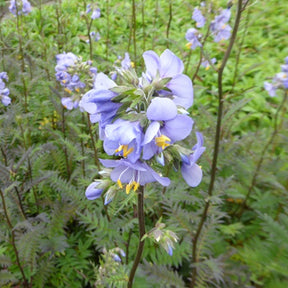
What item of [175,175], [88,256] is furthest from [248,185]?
[88,256]

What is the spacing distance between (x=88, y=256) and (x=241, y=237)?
1.29 metres

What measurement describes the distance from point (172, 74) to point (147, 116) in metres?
A: 0.21

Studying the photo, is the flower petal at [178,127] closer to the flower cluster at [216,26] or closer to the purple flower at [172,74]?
the purple flower at [172,74]

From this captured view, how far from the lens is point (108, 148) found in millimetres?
981

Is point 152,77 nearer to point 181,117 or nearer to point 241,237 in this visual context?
point 181,117

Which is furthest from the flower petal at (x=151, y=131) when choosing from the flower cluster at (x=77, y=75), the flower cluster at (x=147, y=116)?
the flower cluster at (x=77, y=75)

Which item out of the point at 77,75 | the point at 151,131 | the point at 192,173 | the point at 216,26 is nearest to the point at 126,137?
the point at 151,131

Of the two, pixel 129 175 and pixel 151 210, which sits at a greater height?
pixel 129 175

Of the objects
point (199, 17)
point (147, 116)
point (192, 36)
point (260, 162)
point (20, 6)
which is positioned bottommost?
point (260, 162)

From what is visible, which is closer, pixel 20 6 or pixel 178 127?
pixel 178 127

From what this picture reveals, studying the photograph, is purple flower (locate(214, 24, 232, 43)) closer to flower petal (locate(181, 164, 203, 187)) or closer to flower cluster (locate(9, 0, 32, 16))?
flower cluster (locate(9, 0, 32, 16))

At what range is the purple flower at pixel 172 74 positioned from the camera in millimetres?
964

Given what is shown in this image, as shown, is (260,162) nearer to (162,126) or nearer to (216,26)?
(216,26)

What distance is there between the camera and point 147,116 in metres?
0.88
